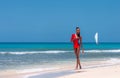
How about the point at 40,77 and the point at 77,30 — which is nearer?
the point at 40,77

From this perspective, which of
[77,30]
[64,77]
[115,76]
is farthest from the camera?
[77,30]

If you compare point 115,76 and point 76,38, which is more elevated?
point 76,38

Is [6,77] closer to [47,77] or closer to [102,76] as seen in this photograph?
[47,77]

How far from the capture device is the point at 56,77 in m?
11.7

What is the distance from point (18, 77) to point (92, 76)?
3.06m

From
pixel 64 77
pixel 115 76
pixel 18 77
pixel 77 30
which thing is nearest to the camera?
pixel 115 76

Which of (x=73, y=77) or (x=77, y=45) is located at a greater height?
(x=77, y=45)

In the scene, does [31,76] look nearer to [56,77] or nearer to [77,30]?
[56,77]

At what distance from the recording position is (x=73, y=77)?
11.1 meters

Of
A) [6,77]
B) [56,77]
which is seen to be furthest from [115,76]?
[6,77]

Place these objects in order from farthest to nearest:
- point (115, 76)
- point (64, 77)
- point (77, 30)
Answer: point (77, 30) → point (64, 77) → point (115, 76)

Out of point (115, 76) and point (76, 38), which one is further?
point (76, 38)

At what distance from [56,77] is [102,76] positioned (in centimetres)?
170

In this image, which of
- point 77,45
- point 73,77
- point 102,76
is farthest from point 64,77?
point 77,45
